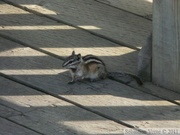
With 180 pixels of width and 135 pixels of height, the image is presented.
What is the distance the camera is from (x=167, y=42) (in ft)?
27.2

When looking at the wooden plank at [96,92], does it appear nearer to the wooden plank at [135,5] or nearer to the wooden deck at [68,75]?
the wooden deck at [68,75]

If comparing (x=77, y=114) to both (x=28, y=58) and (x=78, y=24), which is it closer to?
(x=28, y=58)

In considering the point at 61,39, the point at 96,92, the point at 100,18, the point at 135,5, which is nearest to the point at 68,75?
the point at 96,92

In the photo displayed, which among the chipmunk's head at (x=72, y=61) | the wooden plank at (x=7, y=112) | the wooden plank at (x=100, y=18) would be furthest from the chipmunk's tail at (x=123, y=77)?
the wooden plank at (x=7, y=112)

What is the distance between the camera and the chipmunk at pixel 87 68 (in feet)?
27.6

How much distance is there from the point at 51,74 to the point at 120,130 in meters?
1.20

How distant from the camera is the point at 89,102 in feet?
26.5

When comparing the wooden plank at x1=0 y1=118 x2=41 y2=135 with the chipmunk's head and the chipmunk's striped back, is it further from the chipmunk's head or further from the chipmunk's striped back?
the chipmunk's striped back

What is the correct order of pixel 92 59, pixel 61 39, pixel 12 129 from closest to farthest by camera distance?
pixel 12 129
pixel 92 59
pixel 61 39

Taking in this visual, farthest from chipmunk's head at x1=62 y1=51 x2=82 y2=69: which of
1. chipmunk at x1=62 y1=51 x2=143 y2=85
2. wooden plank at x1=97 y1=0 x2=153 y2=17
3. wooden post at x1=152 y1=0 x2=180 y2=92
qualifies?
wooden plank at x1=97 y1=0 x2=153 y2=17

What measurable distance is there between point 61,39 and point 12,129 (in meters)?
1.80

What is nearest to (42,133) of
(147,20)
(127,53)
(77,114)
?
(77,114)

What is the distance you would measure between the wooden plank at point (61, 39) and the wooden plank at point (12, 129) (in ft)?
4.51

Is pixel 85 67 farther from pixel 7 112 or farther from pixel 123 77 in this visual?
pixel 7 112
